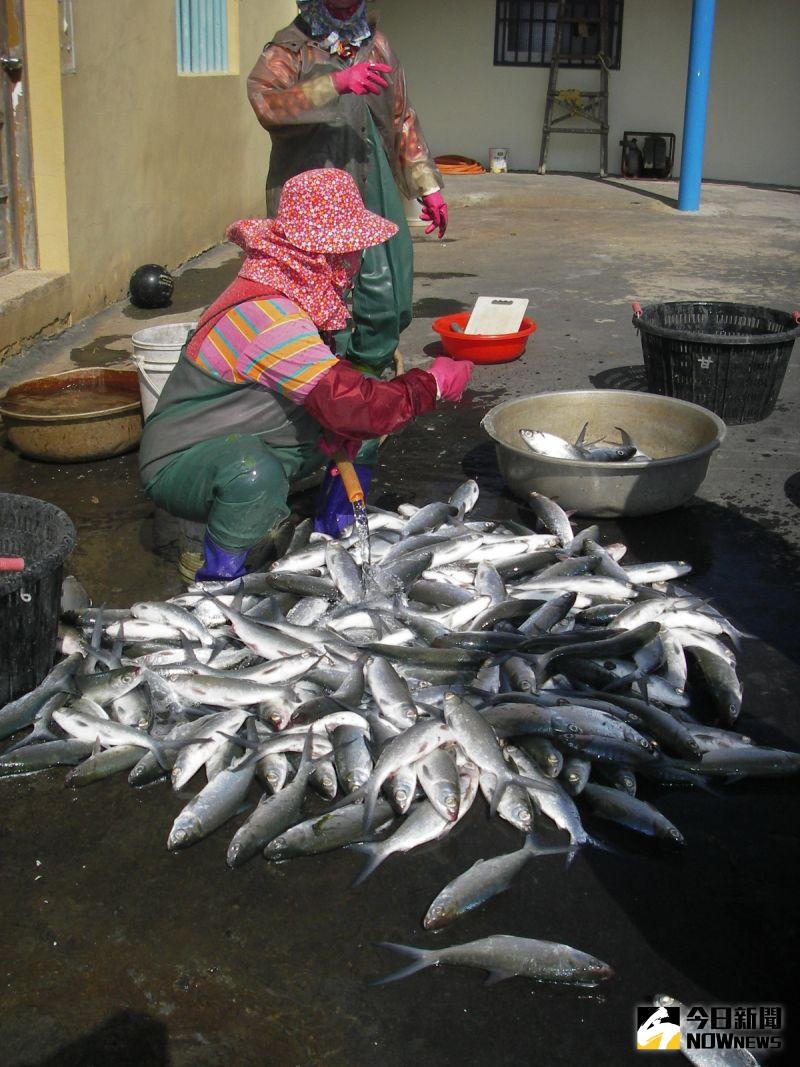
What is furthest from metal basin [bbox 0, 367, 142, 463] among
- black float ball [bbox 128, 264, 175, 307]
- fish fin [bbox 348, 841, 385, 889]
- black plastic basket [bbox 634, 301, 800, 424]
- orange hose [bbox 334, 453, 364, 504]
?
fish fin [bbox 348, 841, 385, 889]

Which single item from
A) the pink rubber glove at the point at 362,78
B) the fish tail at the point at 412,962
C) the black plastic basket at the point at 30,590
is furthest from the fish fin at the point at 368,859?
the pink rubber glove at the point at 362,78

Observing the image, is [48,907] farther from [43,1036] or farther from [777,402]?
[777,402]

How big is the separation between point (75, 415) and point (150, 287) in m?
3.52

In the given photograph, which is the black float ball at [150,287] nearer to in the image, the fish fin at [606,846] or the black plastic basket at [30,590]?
the black plastic basket at [30,590]

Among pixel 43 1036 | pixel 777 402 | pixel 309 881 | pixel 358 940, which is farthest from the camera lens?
pixel 777 402

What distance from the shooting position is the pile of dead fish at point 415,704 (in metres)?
3.01

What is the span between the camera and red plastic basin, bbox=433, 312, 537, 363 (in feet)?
23.2

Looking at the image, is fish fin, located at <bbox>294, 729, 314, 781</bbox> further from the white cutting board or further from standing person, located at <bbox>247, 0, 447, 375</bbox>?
the white cutting board

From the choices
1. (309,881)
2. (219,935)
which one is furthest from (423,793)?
(219,935)

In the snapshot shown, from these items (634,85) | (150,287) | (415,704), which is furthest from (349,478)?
(634,85)

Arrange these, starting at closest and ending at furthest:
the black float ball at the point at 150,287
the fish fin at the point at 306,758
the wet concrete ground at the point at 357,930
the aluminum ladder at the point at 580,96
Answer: the wet concrete ground at the point at 357,930
the fish fin at the point at 306,758
the black float ball at the point at 150,287
the aluminum ladder at the point at 580,96

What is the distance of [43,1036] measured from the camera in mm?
2398

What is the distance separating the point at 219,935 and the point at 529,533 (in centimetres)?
231

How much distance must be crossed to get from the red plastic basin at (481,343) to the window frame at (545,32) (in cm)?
1213
